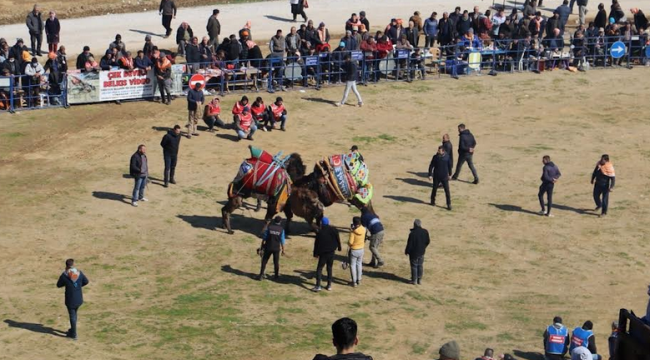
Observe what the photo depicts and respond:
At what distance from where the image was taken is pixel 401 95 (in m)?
39.4

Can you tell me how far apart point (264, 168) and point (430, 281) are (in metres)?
4.31

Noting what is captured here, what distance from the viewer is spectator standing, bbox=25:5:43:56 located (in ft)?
129

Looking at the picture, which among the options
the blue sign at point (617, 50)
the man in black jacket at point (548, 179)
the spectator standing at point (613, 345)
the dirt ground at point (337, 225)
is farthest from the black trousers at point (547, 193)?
the blue sign at point (617, 50)

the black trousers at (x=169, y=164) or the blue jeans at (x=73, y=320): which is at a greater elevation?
→ the black trousers at (x=169, y=164)

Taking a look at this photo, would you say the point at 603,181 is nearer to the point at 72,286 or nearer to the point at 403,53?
the point at 403,53

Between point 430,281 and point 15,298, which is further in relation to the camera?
point 430,281

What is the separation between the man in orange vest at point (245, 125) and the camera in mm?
34250

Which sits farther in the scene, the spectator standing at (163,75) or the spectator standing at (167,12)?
the spectator standing at (167,12)

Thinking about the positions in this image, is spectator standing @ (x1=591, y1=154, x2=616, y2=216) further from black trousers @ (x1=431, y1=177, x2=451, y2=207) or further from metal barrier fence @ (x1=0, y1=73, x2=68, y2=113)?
metal barrier fence @ (x1=0, y1=73, x2=68, y2=113)

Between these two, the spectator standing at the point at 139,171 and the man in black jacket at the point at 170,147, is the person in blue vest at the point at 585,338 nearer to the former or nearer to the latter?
the spectator standing at the point at 139,171

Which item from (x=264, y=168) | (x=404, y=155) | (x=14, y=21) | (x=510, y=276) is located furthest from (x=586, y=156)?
(x=14, y=21)

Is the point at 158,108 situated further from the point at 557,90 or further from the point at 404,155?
the point at 557,90

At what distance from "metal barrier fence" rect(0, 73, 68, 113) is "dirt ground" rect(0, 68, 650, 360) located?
18.1 inches

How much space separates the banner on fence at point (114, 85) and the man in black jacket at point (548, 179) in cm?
1177
